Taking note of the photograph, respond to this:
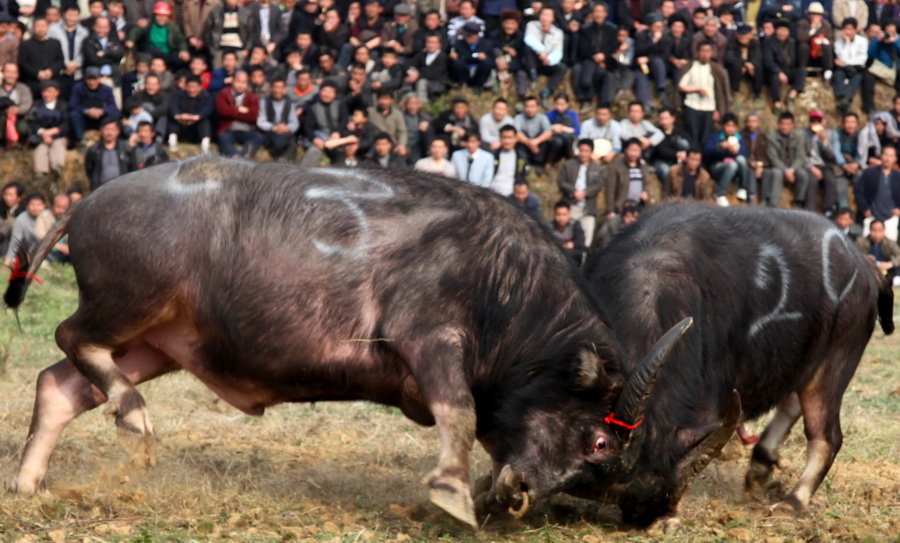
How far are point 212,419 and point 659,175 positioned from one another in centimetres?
1106

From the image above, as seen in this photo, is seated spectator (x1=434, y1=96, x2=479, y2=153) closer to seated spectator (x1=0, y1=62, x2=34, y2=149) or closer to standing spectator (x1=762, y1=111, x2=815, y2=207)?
standing spectator (x1=762, y1=111, x2=815, y2=207)

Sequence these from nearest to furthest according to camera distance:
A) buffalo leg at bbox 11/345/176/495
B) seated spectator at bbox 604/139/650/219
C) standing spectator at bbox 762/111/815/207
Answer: buffalo leg at bbox 11/345/176/495, seated spectator at bbox 604/139/650/219, standing spectator at bbox 762/111/815/207

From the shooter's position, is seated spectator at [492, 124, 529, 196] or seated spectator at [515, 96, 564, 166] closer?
seated spectator at [492, 124, 529, 196]

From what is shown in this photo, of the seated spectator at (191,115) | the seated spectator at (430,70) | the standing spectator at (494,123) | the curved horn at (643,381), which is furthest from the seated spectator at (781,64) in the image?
the curved horn at (643,381)

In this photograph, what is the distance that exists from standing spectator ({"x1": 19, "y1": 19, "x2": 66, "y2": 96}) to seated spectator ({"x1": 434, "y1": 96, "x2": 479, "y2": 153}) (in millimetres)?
5057

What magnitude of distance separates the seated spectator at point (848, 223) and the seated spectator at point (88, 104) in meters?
9.99

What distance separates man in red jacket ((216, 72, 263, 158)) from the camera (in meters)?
16.4

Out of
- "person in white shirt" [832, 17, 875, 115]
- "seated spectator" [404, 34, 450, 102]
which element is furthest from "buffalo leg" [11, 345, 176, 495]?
"person in white shirt" [832, 17, 875, 115]

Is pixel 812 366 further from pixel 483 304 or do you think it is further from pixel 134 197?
pixel 134 197

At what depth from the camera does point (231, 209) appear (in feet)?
20.2

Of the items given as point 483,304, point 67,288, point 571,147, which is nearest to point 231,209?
point 483,304

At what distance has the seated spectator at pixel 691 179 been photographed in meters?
18.2

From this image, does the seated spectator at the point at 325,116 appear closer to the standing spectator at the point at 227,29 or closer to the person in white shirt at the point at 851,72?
the standing spectator at the point at 227,29

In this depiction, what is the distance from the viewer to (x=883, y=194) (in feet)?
63.3
